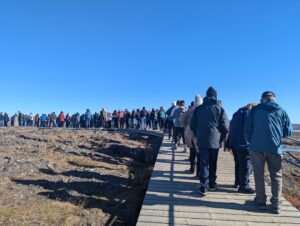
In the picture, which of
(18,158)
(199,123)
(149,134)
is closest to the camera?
(199,123)

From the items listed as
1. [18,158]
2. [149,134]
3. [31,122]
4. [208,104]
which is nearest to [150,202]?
[208,104]

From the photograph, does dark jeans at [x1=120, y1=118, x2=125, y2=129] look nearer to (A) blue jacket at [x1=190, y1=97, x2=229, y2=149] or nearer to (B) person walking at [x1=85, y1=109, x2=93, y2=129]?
(B) person walking at [x1=85, y1=109, x2=93, y2=129]

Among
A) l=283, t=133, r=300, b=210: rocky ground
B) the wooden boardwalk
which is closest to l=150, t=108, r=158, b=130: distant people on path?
l=283, t=133, r=300, b=210: rocky ground

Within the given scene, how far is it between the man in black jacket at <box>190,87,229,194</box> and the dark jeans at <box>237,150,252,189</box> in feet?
1.94

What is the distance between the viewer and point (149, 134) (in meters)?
26.5

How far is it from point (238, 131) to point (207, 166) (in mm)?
1181

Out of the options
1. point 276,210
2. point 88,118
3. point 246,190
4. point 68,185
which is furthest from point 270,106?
point 88,118

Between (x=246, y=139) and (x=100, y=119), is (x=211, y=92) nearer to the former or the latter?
(x=246, y=139)

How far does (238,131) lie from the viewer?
823 cm

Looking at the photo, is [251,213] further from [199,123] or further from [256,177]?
[199,123]

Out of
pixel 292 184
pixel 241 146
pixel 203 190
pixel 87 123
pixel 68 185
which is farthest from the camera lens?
pixel 87 123

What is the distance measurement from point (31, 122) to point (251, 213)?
1506 inches

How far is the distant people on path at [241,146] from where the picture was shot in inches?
314

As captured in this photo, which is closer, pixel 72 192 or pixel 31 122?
pixel 72 192
